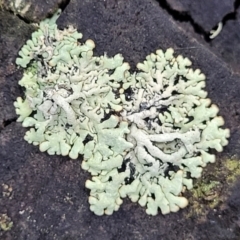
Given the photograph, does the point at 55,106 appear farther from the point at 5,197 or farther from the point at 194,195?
the point at 194,195

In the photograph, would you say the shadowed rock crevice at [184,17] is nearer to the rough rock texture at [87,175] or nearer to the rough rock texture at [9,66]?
the rough rock texture at [87,175]

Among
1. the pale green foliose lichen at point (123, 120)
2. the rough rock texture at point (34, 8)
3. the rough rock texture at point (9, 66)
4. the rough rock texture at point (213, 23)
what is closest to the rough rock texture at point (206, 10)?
the rough rock texture at point (213, 23)

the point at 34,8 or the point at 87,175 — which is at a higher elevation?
the point at 34,8

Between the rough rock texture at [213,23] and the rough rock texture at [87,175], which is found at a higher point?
the rough rock texture at [213,23]

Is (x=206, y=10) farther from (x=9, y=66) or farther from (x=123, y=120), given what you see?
(x=9, y=66)

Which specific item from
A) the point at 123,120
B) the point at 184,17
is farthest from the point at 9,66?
the point at 184,17

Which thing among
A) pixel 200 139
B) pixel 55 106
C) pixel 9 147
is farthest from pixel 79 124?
pixel 200 139

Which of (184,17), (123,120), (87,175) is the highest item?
(184,17)

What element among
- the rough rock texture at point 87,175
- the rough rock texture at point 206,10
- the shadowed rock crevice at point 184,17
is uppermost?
the rough rock texture at point 206,10
